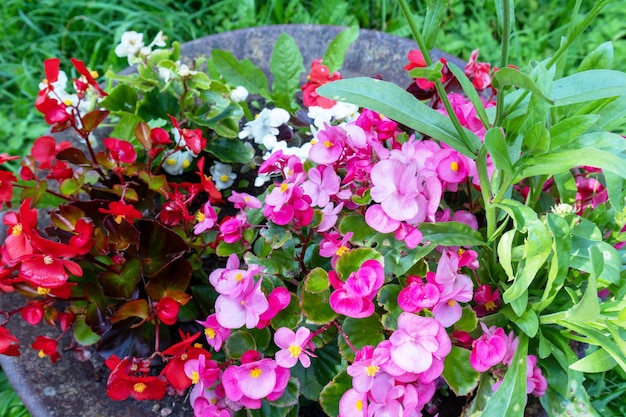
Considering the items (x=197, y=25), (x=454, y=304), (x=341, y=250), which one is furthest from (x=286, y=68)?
(x=197, y=25)

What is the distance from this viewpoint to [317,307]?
3.02 feet

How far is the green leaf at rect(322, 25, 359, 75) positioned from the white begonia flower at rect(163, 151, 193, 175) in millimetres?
392

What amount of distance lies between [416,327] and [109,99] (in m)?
0.83

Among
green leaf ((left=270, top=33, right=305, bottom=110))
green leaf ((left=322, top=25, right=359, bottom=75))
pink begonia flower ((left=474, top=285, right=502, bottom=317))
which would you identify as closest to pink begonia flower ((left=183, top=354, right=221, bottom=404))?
pink begonia flower ((left=474, top=285, right=502, bottom=317))

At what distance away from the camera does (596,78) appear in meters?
0.79

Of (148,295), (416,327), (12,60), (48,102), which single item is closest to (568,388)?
(416,327)

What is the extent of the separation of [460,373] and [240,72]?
82 centimetres

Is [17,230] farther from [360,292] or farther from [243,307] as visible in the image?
[360,292]

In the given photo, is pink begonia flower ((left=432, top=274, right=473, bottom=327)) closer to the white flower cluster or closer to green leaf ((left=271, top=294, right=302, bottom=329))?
green leaf ((left=271, top=294, right=302, bottom=329))

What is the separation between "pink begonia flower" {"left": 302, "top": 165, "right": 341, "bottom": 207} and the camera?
3.09 feet

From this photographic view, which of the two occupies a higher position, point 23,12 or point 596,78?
point 596,78

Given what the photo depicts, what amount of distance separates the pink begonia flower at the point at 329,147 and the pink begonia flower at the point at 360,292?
18 cm

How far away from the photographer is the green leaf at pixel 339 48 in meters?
1.41

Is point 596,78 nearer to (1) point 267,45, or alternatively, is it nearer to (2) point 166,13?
(1) point 267,45
